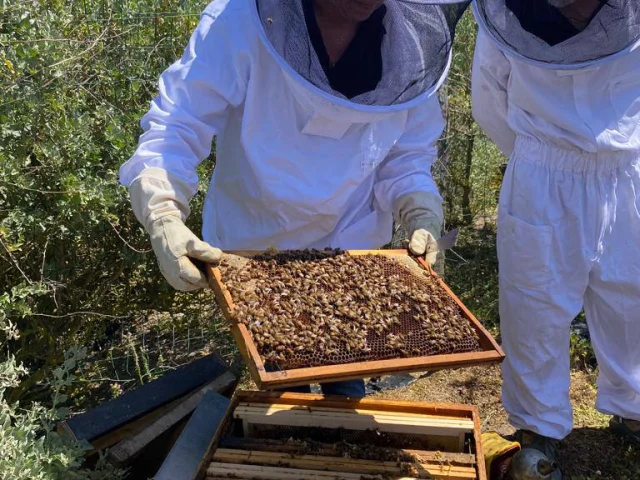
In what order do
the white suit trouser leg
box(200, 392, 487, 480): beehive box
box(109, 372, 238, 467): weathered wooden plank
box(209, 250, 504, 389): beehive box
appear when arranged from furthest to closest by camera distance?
the white suit trouser leg → box(109, 372, 238, 467): weathered wooden plank → box(200, 392, 487, 480): beehive box → box(209, 250, 504, 389): beehive box

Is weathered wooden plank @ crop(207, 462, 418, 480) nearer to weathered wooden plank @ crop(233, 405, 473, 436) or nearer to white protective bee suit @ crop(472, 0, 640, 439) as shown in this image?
weathered wooden plank @ crop(233, 405, 473, 436)

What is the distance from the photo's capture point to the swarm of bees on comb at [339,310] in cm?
208

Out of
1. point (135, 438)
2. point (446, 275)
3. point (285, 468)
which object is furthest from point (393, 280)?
point (446, 275)

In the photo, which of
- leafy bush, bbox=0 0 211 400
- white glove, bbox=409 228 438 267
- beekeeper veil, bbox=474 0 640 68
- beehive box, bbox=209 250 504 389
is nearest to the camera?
beehive box, bbox=209 250 504 389

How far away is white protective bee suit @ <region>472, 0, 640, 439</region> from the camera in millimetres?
2947

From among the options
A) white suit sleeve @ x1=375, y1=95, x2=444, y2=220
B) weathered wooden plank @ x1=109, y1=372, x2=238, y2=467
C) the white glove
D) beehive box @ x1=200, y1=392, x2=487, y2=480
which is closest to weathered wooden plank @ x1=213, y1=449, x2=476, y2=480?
beehive box @ x1=200, y1=392, x2=487, y2=480

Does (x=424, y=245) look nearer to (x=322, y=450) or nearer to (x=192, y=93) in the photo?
(x=322, y=450)

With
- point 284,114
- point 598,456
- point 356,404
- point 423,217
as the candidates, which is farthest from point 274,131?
point 598,456

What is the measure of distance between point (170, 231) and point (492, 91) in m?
1.93

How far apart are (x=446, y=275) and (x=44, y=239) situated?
10.8 feet

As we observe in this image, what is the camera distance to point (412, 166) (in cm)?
285

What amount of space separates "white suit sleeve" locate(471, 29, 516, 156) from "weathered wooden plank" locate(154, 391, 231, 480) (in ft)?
6.72

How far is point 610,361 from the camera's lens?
345 centimetres

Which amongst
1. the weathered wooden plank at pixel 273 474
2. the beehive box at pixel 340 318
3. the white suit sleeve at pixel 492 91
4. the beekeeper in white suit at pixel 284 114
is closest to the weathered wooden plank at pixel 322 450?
the weathered wooden plank at pixel 273 474
